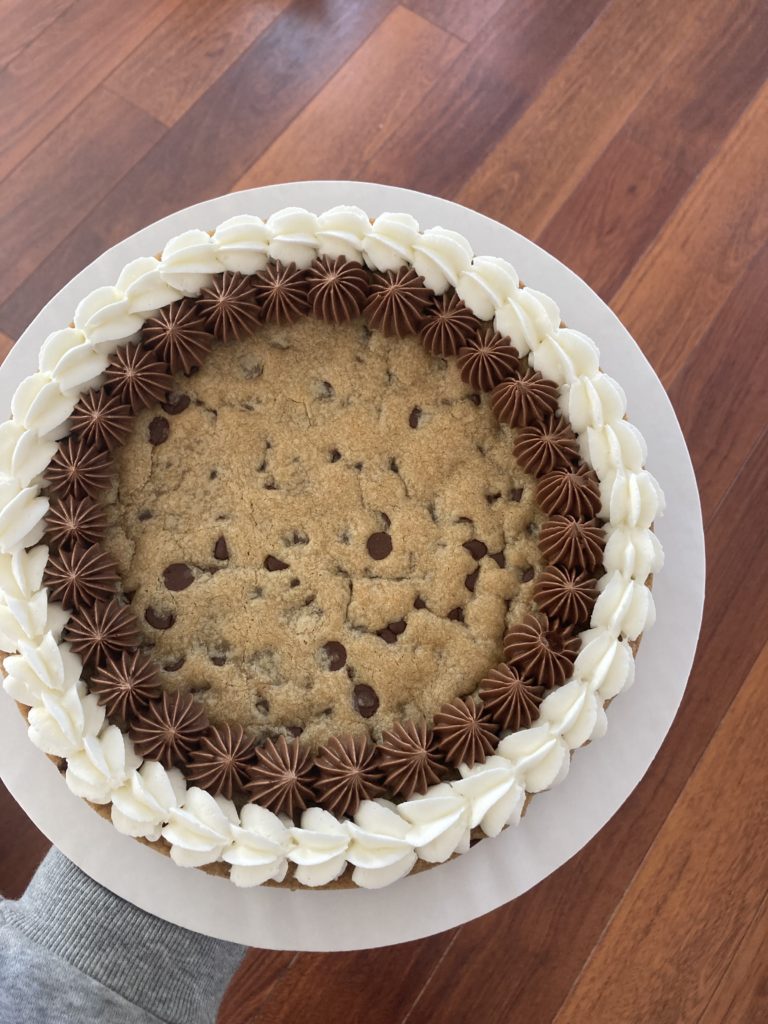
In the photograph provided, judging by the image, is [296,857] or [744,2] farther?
[744,2]

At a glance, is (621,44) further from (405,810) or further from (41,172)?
(405,810)

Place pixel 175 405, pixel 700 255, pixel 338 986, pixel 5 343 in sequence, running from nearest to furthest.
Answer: pixel 175 405 → pixel 338 986 → pixel 5 343 → pixel 700 255

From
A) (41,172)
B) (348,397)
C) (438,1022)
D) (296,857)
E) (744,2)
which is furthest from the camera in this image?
(744,2)

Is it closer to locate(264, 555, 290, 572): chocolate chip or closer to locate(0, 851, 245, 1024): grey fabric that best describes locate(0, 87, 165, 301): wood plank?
locate(264, 555, 290, 572): chocolate chip

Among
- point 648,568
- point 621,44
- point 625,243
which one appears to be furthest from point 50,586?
point 621,44

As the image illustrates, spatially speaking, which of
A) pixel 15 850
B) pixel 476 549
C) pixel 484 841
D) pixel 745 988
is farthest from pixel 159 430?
pixel 745 988

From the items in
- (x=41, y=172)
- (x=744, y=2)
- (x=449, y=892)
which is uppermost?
(x=744, y=2)

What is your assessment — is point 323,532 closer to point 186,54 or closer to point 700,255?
point 700,255

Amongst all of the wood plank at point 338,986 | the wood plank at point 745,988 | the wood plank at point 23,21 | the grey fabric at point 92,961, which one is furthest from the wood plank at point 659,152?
the grey fabric at point 92,961
